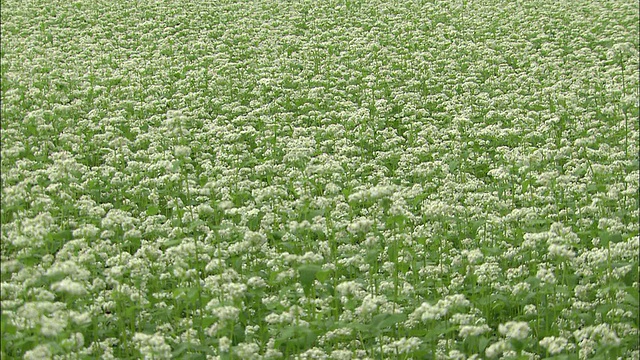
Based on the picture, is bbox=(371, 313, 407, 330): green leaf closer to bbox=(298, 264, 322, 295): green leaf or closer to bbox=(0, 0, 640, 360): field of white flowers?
bbox=(0, 0, 640, 360): field of white flowers

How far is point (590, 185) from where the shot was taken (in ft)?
26.9

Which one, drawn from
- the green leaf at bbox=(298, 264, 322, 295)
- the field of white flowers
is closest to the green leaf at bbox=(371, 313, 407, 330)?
the field of white flowers

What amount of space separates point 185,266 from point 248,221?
178 cm

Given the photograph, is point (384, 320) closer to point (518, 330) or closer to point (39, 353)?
point (518, 330)

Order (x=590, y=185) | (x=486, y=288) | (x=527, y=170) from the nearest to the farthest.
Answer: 1. (x=486, y=288)
2. (x=590, y=185)
3. (x=527, y=170)

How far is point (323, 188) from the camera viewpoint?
970cm

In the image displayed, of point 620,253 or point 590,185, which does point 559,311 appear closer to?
point 620,253

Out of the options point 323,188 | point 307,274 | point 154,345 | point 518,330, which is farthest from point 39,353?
point 323,188

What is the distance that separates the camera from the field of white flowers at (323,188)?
20.0 ft

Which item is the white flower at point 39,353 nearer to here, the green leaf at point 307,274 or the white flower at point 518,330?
the green leaf at point 307,274

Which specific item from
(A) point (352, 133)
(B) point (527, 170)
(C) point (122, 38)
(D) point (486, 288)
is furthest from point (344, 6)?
(D) point (486, 288)

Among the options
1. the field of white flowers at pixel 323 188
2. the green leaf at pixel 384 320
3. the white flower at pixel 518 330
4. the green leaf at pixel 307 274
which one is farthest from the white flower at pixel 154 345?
the white flower at pixel 518 330

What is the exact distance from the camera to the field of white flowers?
610 centimetres

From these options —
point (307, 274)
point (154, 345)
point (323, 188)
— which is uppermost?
point (307, 274)
